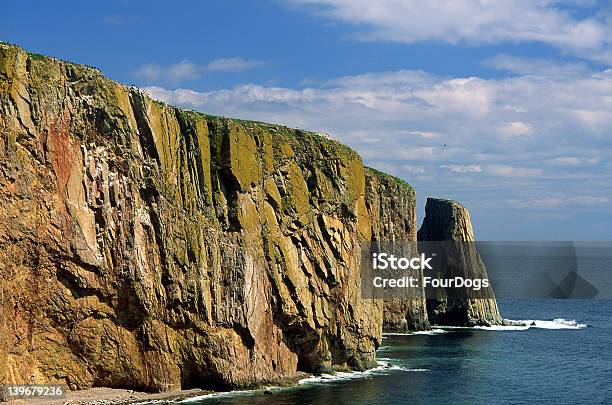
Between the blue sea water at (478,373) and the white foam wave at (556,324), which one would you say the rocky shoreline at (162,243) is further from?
the white foam wave at (556,324)

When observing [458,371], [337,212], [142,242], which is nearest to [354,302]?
[337,212]

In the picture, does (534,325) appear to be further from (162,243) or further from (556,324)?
(162,243)

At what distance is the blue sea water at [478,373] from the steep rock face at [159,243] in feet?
15.4

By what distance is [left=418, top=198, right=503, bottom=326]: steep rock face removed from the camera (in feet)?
395

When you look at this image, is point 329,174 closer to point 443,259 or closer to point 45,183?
point 45,183

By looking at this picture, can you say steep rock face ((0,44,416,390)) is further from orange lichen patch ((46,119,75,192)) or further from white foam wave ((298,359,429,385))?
white foam wave ((298,359,429,385))

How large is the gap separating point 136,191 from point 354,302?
25.9 meters

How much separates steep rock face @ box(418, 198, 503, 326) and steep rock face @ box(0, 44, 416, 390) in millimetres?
46938

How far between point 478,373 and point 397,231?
38.5 meters

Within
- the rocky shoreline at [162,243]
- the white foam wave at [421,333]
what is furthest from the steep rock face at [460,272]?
the rocky shoreline at [162,243]

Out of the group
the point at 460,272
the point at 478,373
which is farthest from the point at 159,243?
the point at 460,272

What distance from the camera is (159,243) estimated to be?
61.1m

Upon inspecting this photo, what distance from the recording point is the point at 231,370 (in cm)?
6375

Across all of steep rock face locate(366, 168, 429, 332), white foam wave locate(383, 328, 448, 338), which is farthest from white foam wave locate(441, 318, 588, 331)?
steep rock face locate(366, 168, 429, 332)
